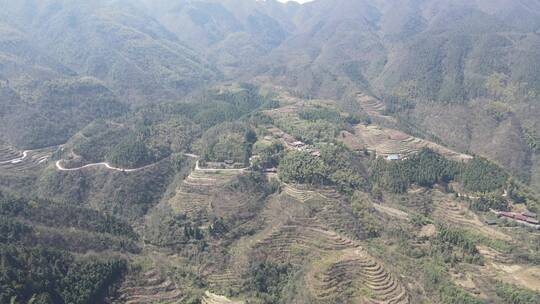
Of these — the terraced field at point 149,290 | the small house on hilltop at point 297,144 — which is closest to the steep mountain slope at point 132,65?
the small house on hilltop at point 297,144

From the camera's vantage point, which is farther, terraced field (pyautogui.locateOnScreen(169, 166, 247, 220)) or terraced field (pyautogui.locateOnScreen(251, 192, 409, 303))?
terraced field (pyautogui.locateOnScreen(169, 166, 247, 220))

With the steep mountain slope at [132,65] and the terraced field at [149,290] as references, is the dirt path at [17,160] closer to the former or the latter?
the terraced field at [149,290]

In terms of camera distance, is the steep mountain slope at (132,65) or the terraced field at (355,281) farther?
the steep mountain slope at (132,65)

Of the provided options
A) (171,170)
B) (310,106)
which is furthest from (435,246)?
(310,106)

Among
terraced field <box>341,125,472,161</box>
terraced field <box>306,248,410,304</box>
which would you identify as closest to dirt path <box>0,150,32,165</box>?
terraced field <box>341,125,472,161</box>

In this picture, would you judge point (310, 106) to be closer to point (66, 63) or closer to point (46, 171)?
point (46, 171)

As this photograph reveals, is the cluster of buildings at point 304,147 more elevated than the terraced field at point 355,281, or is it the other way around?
the cluster of buildings at point 304,147

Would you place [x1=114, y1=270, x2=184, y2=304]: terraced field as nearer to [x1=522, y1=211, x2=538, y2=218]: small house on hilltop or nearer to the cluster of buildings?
the cluster of buildings
